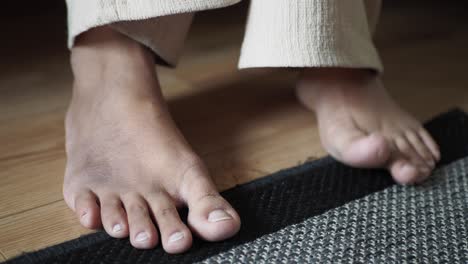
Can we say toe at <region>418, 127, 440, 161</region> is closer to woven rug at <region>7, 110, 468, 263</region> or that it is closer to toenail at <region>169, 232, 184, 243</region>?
woven rug at <region>7, 110, 468, 263</region>

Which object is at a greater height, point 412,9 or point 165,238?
point 165,238

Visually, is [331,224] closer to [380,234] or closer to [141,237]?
[380,234]

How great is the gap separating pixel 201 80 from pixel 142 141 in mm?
370

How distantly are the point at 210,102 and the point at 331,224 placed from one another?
37 centimetres

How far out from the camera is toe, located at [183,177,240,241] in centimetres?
57

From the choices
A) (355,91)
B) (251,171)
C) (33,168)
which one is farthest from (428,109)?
(33,168)

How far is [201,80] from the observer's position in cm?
102

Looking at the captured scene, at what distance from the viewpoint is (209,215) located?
58 centimetres

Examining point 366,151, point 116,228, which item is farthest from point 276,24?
point 116,228

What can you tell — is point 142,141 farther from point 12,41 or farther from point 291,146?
point 12,41

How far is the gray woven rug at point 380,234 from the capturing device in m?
0.57

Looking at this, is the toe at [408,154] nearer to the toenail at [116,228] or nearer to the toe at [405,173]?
the toe at [405,173]

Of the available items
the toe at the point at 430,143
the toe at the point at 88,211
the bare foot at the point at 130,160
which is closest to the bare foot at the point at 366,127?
the toe at the point at 430,143

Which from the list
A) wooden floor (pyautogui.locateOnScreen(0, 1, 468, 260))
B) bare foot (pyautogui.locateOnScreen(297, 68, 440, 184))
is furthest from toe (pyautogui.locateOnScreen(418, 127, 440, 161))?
wooden floor (pyautogui.locateOnScreen(0, 1, 468, 260))
